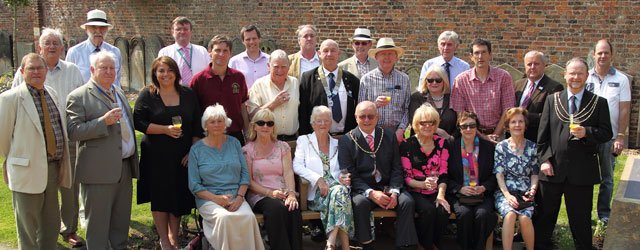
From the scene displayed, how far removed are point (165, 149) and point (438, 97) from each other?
264cm

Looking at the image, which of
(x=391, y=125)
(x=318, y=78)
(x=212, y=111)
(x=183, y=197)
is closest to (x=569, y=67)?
(x=391, y=125)

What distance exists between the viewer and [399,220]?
565cm

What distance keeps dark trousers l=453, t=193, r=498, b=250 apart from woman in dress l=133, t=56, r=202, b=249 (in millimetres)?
2480

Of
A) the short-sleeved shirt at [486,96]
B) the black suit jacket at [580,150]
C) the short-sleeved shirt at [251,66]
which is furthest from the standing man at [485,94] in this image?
the short-sleeved shirt at [251,66]

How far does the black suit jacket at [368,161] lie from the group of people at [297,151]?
0.01 metres

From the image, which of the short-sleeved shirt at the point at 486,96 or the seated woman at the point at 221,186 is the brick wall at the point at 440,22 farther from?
the seated woman at the point at 221,186

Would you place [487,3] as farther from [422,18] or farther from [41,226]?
[41,226]

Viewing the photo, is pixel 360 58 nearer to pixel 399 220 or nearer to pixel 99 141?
pixel 399 220

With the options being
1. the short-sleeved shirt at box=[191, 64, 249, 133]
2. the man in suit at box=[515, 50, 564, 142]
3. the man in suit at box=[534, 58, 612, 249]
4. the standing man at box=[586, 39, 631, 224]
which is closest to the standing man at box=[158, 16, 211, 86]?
the short-sleeved shirt at box=[191, 64, 249, 133]

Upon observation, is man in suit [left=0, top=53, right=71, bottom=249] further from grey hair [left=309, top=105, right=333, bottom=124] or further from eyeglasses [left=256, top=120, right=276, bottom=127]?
grey hair [left=309, top=105, right=333, bottom=124]

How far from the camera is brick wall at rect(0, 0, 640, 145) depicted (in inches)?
401

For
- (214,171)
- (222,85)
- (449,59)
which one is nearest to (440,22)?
(449,59)

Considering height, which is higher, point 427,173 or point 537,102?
point 537,102

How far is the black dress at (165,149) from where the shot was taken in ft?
18.7
